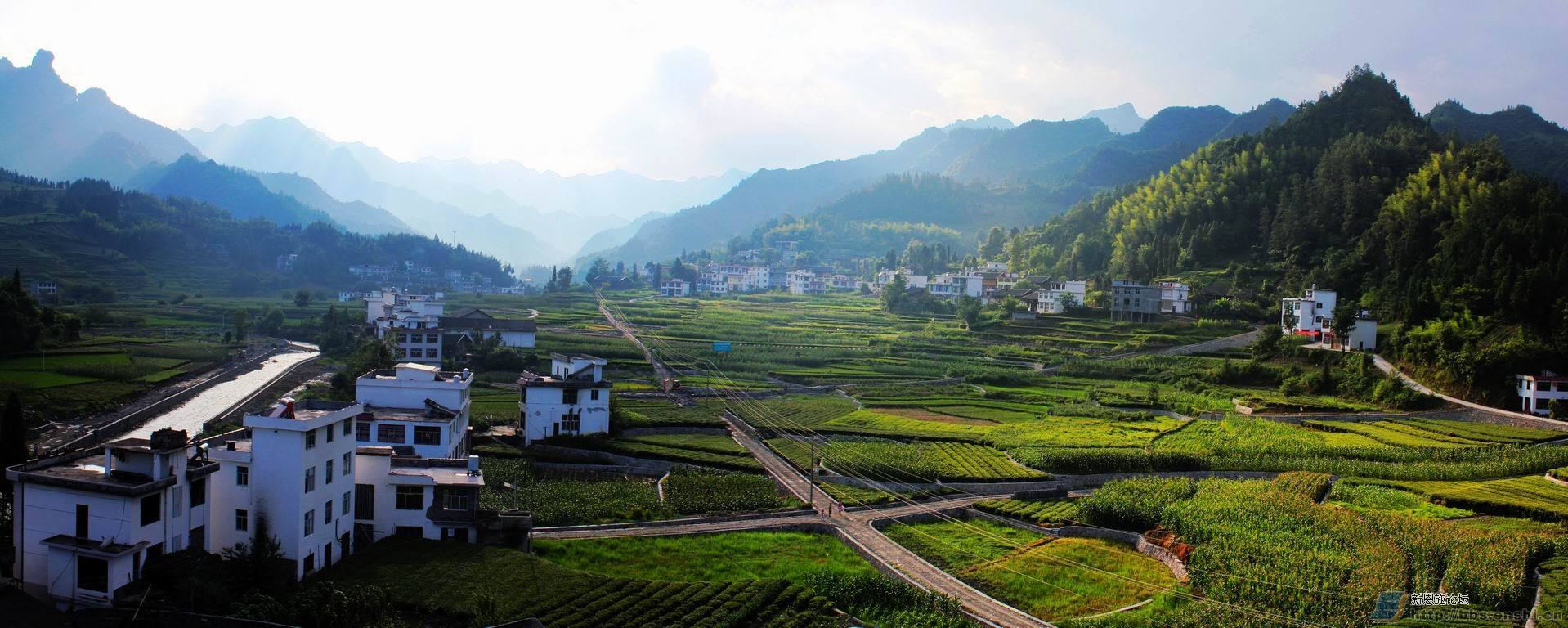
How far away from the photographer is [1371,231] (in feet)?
178

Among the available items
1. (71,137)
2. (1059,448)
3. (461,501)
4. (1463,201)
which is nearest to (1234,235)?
(1463,201)

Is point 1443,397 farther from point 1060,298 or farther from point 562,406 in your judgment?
point 562,406

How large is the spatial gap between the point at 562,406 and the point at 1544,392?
35797 mm

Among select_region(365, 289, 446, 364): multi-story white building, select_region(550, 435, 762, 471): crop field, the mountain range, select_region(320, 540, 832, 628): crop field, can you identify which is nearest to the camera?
select_region(320, 540, 832, 628): crop field

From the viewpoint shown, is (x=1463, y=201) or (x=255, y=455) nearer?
(x=255, y=455)

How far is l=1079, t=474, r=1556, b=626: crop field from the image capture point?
17.3 meters

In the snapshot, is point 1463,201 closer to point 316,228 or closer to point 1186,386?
point 1186,386

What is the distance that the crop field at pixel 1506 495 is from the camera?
75.4ft

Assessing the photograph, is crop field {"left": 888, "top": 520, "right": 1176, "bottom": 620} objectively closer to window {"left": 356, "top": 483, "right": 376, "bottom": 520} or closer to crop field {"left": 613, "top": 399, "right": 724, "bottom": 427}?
crop field {"left": 613, "top": 399, "right": 724, "bottom": 427}

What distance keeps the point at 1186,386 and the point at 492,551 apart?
34.7m

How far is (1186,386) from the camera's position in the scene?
1695 inches

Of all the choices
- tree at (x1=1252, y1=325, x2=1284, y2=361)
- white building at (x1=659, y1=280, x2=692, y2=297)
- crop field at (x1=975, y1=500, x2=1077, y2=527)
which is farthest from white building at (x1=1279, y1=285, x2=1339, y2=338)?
white building at (x1=659, y1=280, x2=692, y2=297)

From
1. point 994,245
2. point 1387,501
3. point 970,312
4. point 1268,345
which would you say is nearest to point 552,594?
point 1387,501

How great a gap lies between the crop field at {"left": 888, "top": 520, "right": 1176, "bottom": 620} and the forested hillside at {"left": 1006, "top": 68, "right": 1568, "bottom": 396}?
25.5 m
